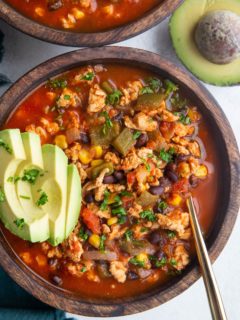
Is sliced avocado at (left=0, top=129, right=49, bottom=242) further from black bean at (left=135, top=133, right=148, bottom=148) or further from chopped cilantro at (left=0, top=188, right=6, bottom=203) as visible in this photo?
black bean at (left=135, top=133, right=148, bottom=148)

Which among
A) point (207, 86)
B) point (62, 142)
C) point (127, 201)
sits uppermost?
point (207, 86)

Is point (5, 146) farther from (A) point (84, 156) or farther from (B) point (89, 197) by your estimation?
(B) point (89, 197)

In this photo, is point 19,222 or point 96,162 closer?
point 19,222

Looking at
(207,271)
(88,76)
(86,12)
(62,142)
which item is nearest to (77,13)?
(86,12)

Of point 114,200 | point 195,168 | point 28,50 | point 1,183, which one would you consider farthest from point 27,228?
point 28,50

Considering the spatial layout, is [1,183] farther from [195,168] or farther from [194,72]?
[194,72]

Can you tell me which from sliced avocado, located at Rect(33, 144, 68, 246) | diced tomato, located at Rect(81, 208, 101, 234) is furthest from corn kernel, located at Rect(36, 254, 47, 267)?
diced tomato, located at Rect(81, 208, 101, 234)

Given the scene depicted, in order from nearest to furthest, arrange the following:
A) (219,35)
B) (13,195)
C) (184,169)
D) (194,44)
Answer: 1. (13,195)
2. (184,169)
3. (219,35)
4. (194,44)

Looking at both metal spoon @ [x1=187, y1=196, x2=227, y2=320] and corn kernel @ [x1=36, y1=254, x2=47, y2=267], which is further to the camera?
corn kernel @ [x1=36, y1=254, x2=47, y2=267]
